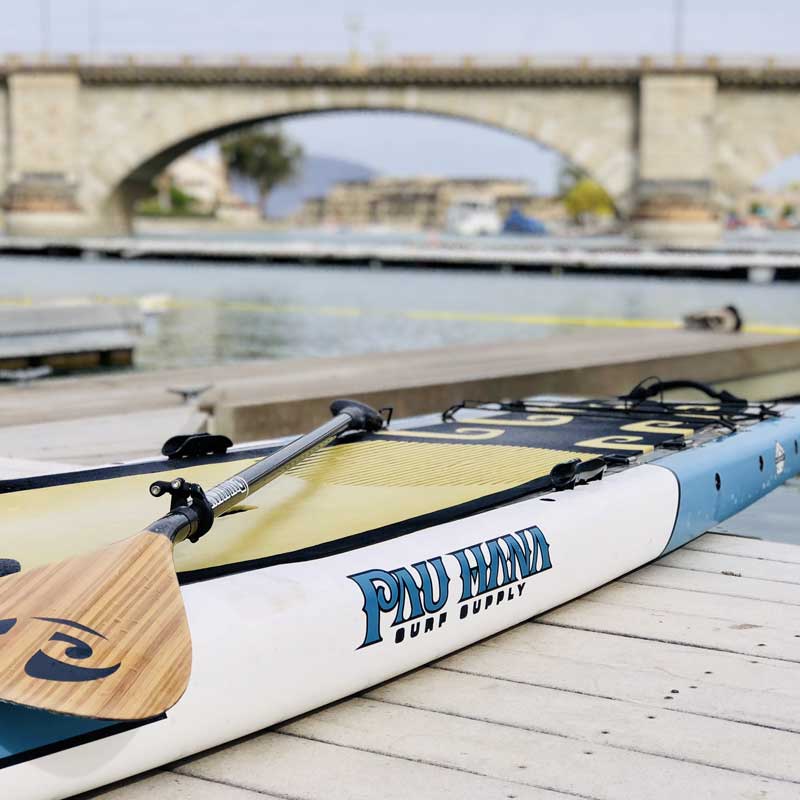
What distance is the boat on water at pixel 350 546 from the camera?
74.2 inches

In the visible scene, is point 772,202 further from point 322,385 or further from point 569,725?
point 569,725

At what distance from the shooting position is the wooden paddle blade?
1766mm

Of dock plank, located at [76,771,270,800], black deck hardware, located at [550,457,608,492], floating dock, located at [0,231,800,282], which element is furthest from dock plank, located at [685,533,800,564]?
floating dock, located at [0,231,800,282]

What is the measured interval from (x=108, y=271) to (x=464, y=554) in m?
29.2

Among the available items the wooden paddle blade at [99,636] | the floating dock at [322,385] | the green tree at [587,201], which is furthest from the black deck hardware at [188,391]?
the green tree at [587,201]

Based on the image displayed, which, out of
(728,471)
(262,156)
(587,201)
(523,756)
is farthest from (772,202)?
(523,756)

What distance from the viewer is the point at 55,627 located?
6.07 feet

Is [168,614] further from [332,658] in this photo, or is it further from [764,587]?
[764,587]

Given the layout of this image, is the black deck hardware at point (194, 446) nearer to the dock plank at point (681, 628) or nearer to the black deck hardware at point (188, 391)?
the dock plank at point (681, 628)

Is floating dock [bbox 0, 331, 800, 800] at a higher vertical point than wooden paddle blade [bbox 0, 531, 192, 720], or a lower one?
lower

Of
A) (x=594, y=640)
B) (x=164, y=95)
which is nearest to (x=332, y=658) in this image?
(x=594, y=640)

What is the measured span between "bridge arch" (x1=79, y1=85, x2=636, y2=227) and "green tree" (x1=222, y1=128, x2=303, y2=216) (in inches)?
2249

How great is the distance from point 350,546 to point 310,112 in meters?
46.9

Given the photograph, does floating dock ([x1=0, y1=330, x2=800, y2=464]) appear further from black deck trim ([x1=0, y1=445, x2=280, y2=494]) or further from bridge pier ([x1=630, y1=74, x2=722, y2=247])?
bridge pier ([x1=630, y1=74, x2=722, y2=247])
